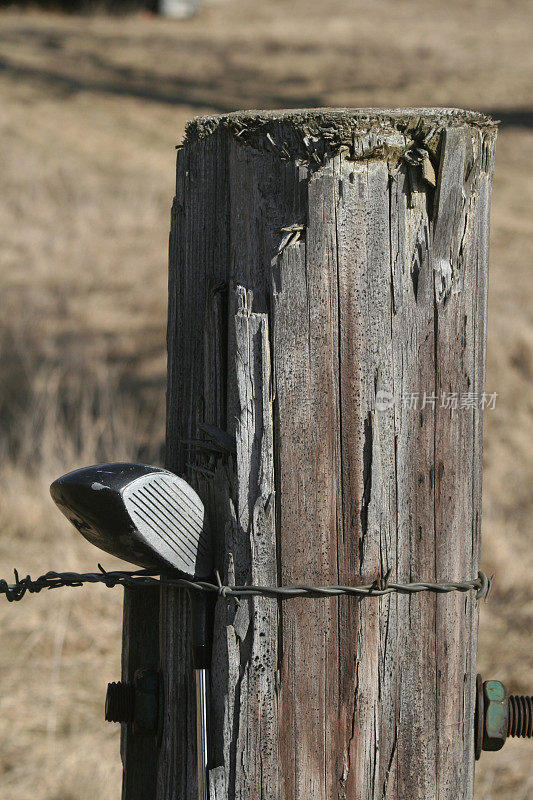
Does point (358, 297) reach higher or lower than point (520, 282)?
lower

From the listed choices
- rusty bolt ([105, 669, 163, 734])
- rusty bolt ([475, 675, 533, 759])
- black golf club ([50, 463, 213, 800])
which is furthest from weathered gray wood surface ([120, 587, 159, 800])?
rusty bolt ([475, 675, 533, 759])

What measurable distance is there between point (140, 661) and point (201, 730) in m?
0.26

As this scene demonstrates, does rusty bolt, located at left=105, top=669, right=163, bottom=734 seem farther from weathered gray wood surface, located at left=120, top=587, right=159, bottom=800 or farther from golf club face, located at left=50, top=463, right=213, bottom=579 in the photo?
golf club face, located at left=50, top=463, right=213, bottom=579

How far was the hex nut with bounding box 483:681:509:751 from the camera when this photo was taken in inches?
58.7

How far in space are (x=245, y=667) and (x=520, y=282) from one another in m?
7.07

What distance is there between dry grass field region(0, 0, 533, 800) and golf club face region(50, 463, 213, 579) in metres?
1.93

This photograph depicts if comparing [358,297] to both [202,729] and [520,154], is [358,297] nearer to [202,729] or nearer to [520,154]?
[202,729]

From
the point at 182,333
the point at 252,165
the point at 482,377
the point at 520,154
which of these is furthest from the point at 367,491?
the point at 520,154

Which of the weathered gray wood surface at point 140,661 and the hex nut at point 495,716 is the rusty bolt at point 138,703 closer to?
the weathered gray wood surface at point 140,661

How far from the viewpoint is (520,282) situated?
7.86 m

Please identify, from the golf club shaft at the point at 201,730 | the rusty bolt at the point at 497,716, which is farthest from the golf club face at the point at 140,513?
the rusty bolt at the point at 497,716

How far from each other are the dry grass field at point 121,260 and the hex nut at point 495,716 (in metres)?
1.69

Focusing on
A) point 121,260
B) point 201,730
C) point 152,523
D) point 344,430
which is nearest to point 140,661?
point 201,730

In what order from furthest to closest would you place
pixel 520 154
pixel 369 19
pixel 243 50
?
pixel 369 19 → pixel 243 50 → pixel 520 154
